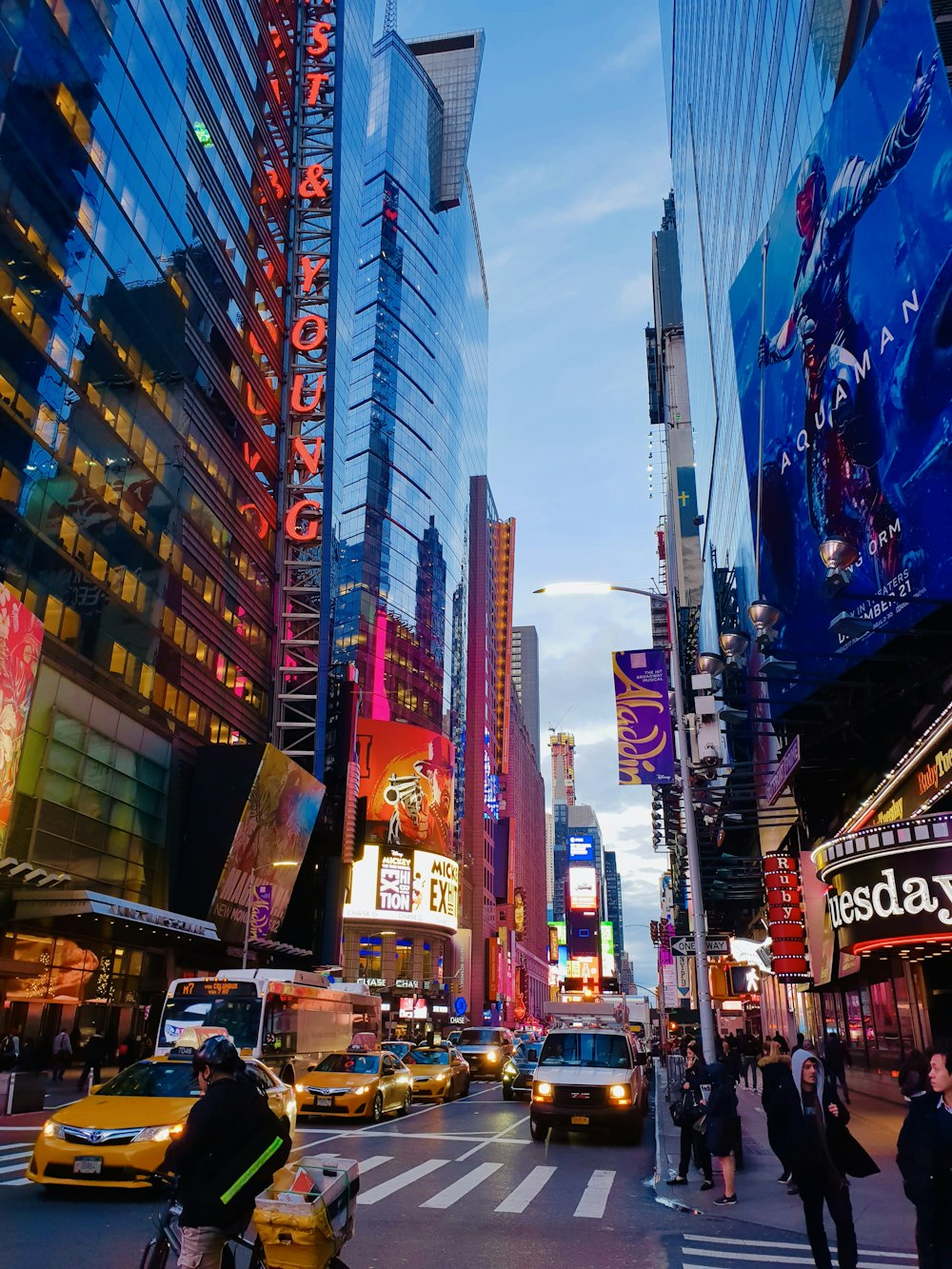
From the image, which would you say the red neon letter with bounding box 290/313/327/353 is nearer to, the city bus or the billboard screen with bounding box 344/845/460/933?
the billboard screen with bounding box 344/845/460/933

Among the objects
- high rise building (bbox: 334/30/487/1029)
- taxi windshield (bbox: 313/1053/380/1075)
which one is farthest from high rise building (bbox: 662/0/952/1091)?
high rise building (bbox: 334/30/487/1029)

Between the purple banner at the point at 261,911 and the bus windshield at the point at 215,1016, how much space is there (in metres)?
20.9

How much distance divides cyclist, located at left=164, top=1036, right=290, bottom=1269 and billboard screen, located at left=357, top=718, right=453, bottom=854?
261 ft

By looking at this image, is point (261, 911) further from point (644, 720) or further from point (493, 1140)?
point (644, 720)

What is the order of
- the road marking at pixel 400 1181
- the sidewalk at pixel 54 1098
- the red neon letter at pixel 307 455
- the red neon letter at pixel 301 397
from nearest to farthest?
the road marking at pixel 400 1181 < the sidewalk at pixel 54 1098 < the red neon letter at pixel 307 455 < the red neon letter at pixel 301 397

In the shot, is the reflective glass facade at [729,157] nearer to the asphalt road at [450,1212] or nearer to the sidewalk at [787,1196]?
the sidewalk at [787,1196]

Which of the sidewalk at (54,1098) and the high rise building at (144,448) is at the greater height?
the high rise building at (144,448)

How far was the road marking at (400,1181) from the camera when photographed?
38.2ft

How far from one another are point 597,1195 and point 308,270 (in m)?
60.2

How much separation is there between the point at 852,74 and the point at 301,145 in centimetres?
5850

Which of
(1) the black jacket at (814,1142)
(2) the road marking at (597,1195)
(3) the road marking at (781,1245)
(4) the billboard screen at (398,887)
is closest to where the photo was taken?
(1) the black jacket at (814,1142)

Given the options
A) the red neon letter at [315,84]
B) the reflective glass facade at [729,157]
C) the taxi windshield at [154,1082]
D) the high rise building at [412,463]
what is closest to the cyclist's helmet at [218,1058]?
the taxi windshield at [154,1082]

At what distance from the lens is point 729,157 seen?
37.0 m

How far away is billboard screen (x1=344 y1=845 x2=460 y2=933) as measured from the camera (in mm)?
82312
